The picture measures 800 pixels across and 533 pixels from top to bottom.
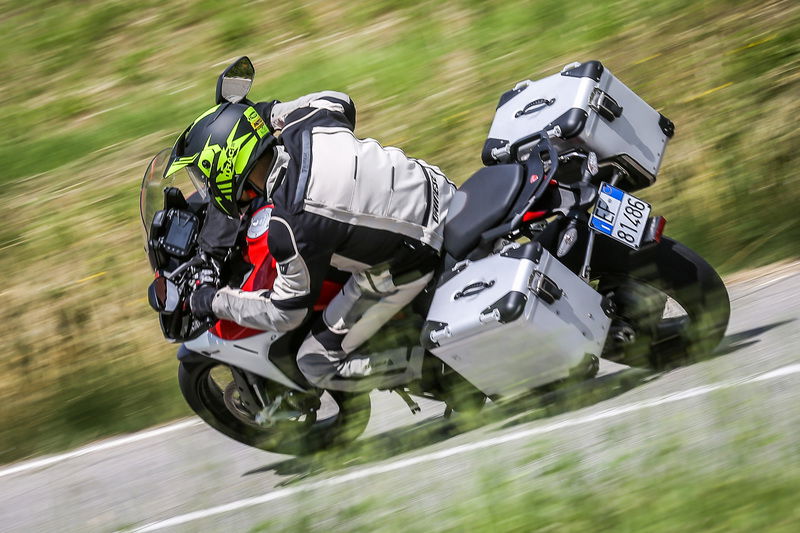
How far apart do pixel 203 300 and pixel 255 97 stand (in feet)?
18.7

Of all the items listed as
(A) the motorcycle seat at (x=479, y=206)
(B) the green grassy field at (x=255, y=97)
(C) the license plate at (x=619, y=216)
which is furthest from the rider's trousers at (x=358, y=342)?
(B) the green grassy field at (x=255, y=97)

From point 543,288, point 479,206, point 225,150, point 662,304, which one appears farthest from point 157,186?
point 662,304

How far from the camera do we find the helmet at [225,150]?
446 centimetres

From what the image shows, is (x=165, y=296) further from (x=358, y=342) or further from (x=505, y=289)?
(x=505, y=289)

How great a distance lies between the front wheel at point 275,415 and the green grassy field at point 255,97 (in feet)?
5.06

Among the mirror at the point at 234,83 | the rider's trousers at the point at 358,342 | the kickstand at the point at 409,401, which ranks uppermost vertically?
the mirror at the point at 234,83

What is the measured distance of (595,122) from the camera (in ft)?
15.7

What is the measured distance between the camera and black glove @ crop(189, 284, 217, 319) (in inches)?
189

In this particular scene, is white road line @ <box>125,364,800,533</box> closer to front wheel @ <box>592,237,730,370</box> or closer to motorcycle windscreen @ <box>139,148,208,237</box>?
front wheel @ <box>592,237,730,370</box>

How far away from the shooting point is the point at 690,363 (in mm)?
4789

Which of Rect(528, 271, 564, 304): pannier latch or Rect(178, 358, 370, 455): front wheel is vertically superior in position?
Rect(528, 271, 564, 304): pannier latch

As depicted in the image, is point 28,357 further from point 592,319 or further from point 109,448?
point 592,319

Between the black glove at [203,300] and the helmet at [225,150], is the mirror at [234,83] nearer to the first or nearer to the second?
the helmet at [225,150]

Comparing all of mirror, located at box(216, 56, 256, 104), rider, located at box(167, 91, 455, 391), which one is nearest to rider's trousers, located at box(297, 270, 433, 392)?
rider, located at box(167, 91, 455, 391)
